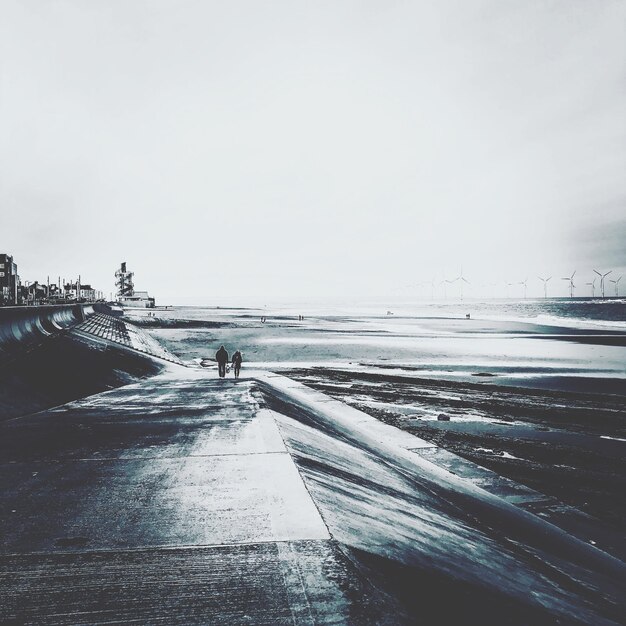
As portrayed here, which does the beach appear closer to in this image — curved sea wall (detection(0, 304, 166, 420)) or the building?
curved sea wall (detection(0, 304, 166, 420))

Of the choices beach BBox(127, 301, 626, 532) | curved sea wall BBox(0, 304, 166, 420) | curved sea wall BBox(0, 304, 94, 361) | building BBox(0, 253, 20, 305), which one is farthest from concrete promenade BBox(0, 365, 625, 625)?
building BBox(0, 253, 20, 305)

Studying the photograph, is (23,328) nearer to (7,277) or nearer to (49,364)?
(49,364)

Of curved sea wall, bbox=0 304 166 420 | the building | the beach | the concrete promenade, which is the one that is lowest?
the beach

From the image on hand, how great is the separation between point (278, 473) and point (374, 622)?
2.71m

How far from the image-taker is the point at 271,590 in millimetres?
2859

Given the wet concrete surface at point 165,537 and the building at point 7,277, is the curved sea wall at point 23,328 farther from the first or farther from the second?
the building at point 7,277

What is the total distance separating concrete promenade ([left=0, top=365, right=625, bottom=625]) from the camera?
281cm

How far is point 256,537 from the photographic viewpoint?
3609 mm

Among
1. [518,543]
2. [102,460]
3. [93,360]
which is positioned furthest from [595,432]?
[93,360]

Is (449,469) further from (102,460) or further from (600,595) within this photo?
(102,460)

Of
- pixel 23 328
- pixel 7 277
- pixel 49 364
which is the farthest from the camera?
pixel 7 277

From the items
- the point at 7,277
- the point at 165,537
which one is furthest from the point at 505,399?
the point at 7,277

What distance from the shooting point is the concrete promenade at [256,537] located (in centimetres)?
281

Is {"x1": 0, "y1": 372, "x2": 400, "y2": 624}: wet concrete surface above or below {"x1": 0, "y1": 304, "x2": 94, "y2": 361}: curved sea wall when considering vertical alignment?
below
